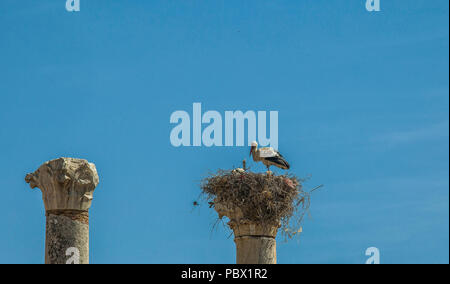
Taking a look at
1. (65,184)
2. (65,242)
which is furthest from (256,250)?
(65,184)

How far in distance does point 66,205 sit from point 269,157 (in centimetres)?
618

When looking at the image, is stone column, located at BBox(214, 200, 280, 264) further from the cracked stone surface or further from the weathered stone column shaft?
the cracked stone surface

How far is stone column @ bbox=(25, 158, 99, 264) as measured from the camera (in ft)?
86.1

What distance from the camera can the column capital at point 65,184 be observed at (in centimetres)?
2638

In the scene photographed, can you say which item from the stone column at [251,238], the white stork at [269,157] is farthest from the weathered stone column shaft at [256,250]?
the white stork at [269,157]

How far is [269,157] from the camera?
31.2m

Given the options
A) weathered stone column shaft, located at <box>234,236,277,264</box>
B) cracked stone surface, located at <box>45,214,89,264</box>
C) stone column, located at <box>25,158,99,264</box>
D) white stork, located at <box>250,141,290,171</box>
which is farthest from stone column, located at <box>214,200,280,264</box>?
cracked stone surface, located at <box>45,214,89,264</box>

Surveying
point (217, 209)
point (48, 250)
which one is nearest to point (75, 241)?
point (48, 250)

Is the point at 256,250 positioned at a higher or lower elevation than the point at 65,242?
higher

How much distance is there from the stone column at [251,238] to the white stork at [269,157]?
238 cm

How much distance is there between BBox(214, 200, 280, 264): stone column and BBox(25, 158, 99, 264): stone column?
139 inches

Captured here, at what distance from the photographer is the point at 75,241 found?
1035 inches

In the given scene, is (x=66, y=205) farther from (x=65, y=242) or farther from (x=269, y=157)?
(x=269, y=157)
